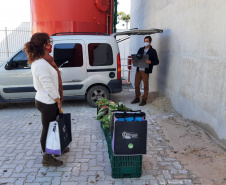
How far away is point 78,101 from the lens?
756 cm

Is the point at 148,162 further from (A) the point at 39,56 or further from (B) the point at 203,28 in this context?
(B) the point at 203,28

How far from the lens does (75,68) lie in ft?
20.8

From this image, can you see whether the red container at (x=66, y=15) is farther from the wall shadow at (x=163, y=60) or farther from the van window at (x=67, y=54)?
the wall shadow at (x=163, y=60)

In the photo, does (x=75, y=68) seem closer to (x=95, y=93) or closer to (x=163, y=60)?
(x=95, y=93)

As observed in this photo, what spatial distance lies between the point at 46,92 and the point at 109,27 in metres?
6.24

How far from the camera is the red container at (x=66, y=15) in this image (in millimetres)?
7604

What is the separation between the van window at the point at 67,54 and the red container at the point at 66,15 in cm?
175

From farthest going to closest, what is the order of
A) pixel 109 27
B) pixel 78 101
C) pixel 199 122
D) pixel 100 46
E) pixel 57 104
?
1. pixel 109 27
2. pixel 78 101
3. pixel 100 46
4. pixel 199 122
5. pixel 57 104

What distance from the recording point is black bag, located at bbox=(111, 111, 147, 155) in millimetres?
2912

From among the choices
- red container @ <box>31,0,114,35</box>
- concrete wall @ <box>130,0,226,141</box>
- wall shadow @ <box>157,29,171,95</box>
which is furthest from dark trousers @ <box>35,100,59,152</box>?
red container @ <box>31,0,114,35</box>

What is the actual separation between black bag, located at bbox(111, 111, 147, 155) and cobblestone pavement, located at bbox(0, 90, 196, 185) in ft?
1.50

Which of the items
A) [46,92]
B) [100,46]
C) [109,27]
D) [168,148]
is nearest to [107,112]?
[168,148]

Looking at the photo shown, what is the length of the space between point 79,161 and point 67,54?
3.49 meters

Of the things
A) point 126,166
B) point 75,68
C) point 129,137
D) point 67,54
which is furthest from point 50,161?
point 67,54
